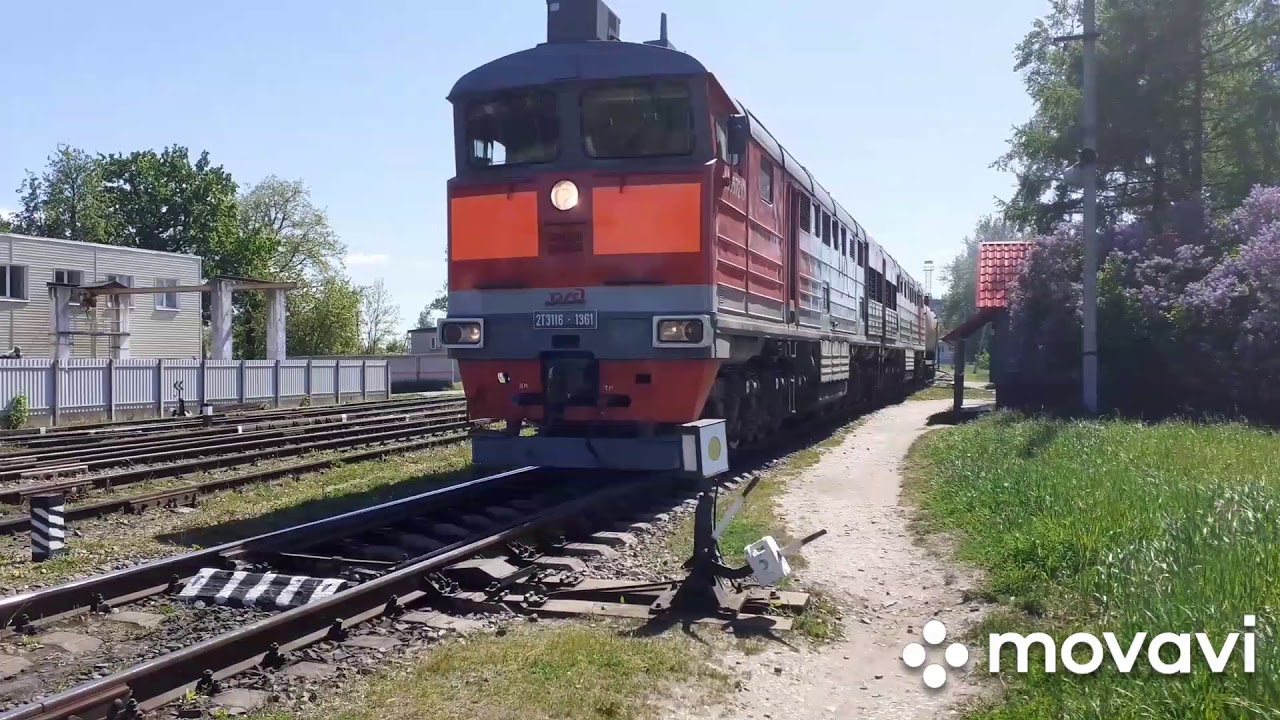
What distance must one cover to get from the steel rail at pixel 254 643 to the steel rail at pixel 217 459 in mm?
3807

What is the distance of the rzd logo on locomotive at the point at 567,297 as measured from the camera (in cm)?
986

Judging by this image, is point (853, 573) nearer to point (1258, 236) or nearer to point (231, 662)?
point (231, 662)

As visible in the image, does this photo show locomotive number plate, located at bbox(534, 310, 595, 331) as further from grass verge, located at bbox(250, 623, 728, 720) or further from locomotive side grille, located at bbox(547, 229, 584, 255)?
grass verge, located at bbox(250, 623, 728, 720)

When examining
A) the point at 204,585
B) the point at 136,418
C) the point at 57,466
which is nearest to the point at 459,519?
the point at 204,585

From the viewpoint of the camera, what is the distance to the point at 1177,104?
27078mm

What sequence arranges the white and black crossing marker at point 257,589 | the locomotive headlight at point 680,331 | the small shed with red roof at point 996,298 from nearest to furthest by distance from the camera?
the white and black crossing marker at point 257,589
the locomotive headlight at point 680,331
the small shed with red roof at point 996,298

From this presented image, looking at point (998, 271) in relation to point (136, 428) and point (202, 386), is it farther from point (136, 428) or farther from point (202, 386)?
point (202, 386)

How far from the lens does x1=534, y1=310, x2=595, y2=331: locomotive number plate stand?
9812mm

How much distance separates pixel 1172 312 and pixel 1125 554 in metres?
15.2

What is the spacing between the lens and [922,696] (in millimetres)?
5457

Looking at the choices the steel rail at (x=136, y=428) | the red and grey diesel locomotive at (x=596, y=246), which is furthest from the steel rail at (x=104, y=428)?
the red and grey diesel locomotive at (x=596, y=246)

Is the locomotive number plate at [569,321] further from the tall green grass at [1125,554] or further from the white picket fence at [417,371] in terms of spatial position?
the white picket fence at [417,371]

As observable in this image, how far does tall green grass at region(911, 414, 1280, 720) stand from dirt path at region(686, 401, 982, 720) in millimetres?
315

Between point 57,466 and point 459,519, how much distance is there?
805cm
